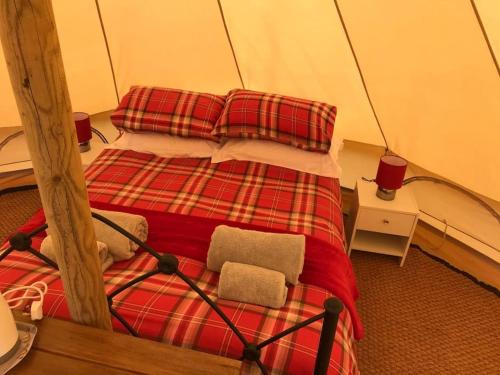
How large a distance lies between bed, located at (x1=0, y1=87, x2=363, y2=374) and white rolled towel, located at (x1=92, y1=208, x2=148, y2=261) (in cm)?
5

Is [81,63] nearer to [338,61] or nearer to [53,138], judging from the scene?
[338,61]

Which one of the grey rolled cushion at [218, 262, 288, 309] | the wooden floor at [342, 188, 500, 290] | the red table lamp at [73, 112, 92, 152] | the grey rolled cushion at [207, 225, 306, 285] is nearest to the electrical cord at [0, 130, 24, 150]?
the red table lamp at [73, 112, 92, 152]

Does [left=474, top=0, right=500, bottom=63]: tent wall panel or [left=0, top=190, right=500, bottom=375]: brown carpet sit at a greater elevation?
[left=474, top=0, right=500, bottom=63]: tent wall panel

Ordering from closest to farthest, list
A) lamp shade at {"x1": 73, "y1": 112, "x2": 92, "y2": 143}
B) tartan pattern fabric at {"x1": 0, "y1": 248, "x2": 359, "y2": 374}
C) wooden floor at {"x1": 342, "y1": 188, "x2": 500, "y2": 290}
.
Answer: tartan pattern fabric at {"x1": 0, "y1": 248, "x2": 359, "y2": 374} → wooden floor at {"x1": 342, "y1": 188, "x2": 500, "y2": 290} → lamp shade at {"x1": 73, "y1": 112, "x2": 92, "y2": 143}

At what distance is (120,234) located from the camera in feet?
5.32

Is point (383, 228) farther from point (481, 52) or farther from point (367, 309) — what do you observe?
point (481, 52)

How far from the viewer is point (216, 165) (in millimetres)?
2471

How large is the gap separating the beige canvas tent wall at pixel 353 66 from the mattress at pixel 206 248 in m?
0.68

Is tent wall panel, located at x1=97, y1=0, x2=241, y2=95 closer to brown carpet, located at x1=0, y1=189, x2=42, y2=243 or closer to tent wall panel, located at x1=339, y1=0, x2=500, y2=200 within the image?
tent wall panel, located at x1=339, y1=0, x2=500, y2=200

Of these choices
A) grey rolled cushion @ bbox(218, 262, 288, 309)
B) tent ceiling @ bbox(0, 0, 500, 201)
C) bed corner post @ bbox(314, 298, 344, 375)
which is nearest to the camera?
bed corner post @ bbox(314, 298, 344, 375)

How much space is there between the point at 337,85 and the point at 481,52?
0.94 metres

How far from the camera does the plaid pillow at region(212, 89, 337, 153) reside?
2.46 metres

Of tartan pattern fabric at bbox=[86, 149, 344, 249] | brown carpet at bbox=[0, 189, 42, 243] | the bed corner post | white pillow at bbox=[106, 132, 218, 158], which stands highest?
the bed corner post

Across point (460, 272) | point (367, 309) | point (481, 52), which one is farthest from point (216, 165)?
point (460, 272)
